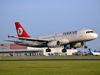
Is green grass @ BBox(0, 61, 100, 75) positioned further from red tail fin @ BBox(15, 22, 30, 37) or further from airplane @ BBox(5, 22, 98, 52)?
red tail fin @ BBox(15, 22, 30, 37)

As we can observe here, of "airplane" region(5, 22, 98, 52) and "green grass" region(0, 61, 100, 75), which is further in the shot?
"airplane" region(5, 22, 98, 52)

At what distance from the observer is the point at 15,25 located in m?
71.7

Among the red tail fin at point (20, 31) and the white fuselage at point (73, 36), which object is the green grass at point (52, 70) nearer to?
the white fuselage at point (73, 36)

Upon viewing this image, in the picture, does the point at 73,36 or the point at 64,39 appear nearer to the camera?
the point at 73,36

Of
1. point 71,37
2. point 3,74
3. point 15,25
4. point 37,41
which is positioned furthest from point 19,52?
point 3,74

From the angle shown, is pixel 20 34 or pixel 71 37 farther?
pixel 20 34

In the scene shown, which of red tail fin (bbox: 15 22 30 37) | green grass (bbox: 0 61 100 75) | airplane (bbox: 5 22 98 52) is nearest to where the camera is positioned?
green grass (bbox: 0 61 100 75)

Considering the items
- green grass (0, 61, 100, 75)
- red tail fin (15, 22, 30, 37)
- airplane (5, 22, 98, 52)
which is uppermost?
red tail fin (15, 22, 30, 37)

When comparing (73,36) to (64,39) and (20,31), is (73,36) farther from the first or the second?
(20,31)

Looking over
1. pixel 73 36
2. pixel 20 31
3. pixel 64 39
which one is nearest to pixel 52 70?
pixel 73 36

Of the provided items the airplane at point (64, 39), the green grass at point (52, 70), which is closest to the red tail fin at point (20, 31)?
the airplane at point (64, 39)

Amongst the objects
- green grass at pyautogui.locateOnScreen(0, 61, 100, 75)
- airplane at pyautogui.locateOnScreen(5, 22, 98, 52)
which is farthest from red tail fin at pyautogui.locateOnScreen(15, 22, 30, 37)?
green grass at pyautogui.locateOnScreen(0, 61, 100, 75)

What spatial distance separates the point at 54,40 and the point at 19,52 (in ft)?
236

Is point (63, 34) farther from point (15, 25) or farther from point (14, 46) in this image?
point (14, 46)
